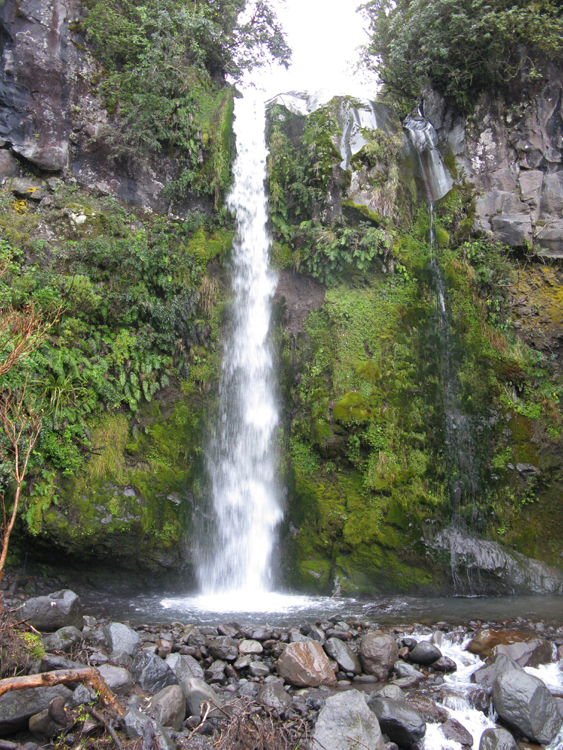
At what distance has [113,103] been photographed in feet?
41.0

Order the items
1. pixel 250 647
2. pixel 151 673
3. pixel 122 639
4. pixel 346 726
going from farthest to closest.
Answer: pixel 250 647 → pixel 122 639 → pixel 151 673 → pixel 346 726

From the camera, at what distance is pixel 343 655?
215 inches

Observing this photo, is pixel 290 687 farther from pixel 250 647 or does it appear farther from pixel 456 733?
pixel 456 733

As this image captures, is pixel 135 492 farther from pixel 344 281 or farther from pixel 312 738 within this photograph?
pixel 344 281

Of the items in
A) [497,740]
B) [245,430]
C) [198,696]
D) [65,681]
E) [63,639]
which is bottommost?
[497,740]

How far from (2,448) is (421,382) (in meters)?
8.22

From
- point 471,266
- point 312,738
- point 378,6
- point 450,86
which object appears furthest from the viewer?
point 378,6

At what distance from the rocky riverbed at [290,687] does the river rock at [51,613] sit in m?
0.01

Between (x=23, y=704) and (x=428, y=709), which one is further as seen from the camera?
(x=428, y=709)

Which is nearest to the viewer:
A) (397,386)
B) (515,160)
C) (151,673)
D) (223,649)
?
(151,673)

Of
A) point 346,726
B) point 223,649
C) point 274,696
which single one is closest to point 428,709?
point 346,726

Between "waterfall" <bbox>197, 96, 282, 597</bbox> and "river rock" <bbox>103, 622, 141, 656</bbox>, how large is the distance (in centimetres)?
363

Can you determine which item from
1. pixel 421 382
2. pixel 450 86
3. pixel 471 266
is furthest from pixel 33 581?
pixel 450 86

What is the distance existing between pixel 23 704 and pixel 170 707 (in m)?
1.18
